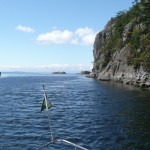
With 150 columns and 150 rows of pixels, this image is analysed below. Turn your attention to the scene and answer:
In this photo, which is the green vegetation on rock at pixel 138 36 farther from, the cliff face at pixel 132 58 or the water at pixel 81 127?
the water at pixel 81 127

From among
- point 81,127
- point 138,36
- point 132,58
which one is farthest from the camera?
point 138,36

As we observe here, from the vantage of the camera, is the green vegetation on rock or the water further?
the green vegetation on rock

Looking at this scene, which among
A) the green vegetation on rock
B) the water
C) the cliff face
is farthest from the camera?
the green vegetation on rock

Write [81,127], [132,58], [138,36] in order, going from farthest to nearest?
1. [138,36]
2. [132,58]
3. [81,127]

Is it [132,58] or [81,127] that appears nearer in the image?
[81,127]

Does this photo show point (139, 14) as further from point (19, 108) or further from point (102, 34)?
point (19, 108)

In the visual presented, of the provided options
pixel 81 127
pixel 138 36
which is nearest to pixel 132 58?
pixel 138 36

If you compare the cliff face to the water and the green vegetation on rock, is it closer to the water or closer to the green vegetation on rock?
the green vegetation on rock

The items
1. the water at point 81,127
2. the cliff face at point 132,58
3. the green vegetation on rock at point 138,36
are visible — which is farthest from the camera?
the green vegetation on rock at point 138,36

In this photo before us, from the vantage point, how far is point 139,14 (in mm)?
128375

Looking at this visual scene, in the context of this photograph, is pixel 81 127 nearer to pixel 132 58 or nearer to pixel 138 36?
pixel 132 58

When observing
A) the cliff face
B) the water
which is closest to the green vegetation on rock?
the cliff face

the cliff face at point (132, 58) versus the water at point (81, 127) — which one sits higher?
the cliff face at point (132, 58)

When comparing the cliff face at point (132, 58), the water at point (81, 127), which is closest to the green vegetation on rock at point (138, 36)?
the cliff face at point (132, 58)
